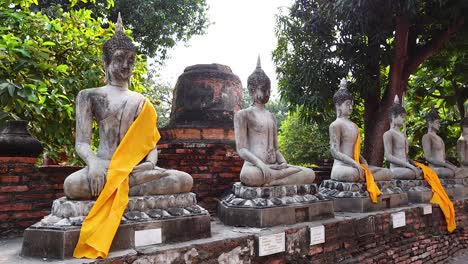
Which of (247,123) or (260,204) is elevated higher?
(247,123)

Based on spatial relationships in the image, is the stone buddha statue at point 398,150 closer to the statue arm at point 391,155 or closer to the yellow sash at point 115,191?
the statue arm at point 391,155


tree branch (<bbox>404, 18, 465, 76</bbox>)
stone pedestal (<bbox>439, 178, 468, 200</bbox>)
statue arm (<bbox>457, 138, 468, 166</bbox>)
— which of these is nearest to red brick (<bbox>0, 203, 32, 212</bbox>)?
stone pedestal (<bbox>439, 178, 468, 200</bbox>)

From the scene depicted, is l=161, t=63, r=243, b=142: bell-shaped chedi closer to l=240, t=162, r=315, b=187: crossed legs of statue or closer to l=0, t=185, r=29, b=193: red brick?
l=240, t=162, r=315, b=187: crossed legs of statue

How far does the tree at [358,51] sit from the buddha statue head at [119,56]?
6.46 m

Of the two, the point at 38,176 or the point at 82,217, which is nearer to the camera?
the point at 82,217

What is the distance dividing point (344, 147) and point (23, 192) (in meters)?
4.21

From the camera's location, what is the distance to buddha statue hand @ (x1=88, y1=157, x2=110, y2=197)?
3.16 metres

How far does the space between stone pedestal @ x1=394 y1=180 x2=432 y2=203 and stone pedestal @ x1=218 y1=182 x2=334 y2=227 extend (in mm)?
2731

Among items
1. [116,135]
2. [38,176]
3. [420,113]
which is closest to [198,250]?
[116,135]

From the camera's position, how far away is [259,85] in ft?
15.8

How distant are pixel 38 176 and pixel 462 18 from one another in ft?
29.9

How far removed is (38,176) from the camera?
4379 mm

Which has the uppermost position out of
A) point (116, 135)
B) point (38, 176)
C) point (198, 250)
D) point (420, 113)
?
point (420, 113)

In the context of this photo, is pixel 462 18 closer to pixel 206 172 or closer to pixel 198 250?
pixel 206 172
